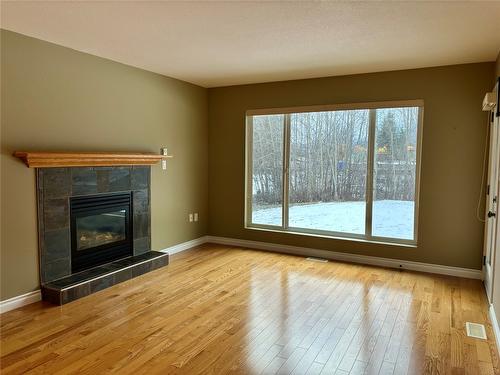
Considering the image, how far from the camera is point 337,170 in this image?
502cm

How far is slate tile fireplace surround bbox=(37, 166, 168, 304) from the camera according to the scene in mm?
3482

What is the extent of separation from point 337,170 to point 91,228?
3.18 meters

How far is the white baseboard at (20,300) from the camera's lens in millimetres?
3216

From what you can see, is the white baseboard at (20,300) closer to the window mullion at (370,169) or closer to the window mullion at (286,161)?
the window mullion at (286,161)

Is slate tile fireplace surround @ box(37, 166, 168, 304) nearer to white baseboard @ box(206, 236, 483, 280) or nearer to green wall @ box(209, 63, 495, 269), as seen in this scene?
white baseboard @ box(206, 236, 483, 280)

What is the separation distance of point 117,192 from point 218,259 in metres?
1.59

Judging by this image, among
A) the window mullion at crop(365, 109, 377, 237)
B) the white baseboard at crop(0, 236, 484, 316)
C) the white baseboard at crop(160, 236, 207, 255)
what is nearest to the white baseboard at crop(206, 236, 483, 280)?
the white baseboard at crop(0, 236, 484, 316)

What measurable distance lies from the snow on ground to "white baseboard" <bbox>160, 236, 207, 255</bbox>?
90 cm

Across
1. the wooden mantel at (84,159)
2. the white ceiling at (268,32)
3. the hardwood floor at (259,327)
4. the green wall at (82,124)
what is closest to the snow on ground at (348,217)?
the hardwood floor at (259,327)

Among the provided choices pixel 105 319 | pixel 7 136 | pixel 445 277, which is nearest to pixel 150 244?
pixel 105 319

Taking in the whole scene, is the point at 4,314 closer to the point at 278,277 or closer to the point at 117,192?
the point at 117,192

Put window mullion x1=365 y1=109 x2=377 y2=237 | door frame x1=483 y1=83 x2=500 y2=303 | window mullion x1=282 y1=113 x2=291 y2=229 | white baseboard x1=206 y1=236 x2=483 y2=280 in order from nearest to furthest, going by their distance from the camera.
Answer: door frame x1=483 y1=83 x2=500 y2=303 → white baseboard x1=206 y1=236 x2=483 y2=280 → window mullion x1=365 y1=109 x2=377 y2=237 → window mullion x1=282 y1=113 x2=291 y2=229

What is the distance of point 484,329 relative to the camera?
2.94 meters

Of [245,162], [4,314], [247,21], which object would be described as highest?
[247,21]
